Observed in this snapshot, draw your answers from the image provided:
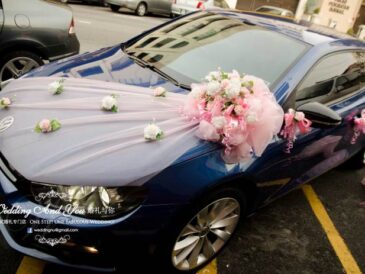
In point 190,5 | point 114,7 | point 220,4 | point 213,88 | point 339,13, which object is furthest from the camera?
point 339,13

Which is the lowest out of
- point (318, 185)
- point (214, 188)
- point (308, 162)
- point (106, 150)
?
point (318, 185)

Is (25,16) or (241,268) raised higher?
(25,16)

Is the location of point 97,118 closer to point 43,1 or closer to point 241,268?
point 241,268

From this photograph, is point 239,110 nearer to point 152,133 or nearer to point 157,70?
point 152,133

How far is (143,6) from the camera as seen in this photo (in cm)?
1446

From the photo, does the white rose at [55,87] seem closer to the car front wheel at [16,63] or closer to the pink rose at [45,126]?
the pink rose at [45,126]

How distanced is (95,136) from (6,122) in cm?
58

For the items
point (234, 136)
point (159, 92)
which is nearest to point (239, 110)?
point (234, 136)

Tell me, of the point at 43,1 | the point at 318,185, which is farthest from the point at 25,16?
the point at 318,185

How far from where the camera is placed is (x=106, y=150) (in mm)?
1975

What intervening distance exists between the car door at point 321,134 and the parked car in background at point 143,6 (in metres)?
11.3

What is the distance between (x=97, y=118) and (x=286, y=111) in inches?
49.2

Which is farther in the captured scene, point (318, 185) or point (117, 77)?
point (318, 185)

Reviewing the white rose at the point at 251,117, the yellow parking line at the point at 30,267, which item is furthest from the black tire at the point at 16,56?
the white rose at the point at 251,117
